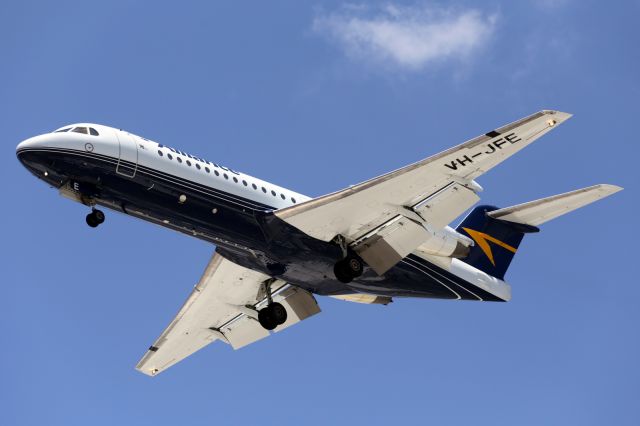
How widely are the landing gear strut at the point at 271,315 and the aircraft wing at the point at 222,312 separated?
0.55m

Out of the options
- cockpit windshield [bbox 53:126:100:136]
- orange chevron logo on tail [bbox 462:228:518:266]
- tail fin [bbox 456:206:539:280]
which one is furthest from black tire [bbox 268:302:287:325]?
cockpit windshield [bbox 53:126:100:136]

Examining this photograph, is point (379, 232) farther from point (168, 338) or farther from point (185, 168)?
point (168, 338)

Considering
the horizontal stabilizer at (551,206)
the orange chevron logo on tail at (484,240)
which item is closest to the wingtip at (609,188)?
the horizontal stabilizer at (551,206)

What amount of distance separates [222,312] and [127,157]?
8966 mm

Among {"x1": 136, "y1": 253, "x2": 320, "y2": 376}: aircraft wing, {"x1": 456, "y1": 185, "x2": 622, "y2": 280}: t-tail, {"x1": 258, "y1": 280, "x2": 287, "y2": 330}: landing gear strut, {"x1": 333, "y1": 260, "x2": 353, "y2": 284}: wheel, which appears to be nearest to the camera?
{"x1": 333, "y1": 260, "x2": 353, "y2": 284}: wheel

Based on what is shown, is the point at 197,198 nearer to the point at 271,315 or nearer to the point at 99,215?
the point at 99,215

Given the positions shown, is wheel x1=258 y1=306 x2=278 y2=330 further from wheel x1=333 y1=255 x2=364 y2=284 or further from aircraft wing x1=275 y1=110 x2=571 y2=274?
aircraft wing x1=275 y1=110 x2=571 y2=274

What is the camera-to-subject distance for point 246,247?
99.0 ft

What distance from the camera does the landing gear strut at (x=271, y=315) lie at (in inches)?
1320

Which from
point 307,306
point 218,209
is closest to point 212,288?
point 307,306

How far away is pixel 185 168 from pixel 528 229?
1181 cm

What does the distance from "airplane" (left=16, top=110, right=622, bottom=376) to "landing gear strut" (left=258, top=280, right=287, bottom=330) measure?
0.03 metres

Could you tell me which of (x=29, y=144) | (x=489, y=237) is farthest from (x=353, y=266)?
(x=29, y=144)

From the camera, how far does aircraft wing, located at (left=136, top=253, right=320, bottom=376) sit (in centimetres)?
3378
